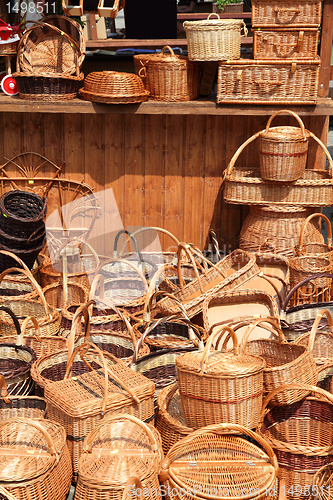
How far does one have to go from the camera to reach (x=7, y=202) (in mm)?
5594

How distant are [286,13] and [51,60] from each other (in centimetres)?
200

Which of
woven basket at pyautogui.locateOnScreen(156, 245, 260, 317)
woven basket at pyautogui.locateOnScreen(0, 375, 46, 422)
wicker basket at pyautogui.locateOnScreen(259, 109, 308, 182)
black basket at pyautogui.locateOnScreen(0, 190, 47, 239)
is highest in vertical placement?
wicker basket at pyautogui.locateOnScreen(259, 109, 308, 182)

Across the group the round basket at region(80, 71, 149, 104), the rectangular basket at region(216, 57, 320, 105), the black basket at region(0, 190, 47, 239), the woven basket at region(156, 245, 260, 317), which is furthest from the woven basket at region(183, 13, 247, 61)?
the black basket at region(0, 190, 47, 239)

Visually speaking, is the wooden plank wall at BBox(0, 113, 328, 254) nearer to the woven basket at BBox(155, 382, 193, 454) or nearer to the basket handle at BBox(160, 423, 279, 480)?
the woven basket at BBox(155, 382, 193, 454)

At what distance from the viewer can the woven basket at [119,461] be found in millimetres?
2883

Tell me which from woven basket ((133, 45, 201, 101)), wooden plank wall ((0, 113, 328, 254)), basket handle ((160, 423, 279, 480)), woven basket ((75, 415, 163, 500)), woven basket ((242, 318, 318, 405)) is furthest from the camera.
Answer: wooden plank wall ((0, 113, 328, 254))

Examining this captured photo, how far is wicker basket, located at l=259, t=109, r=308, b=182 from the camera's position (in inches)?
205

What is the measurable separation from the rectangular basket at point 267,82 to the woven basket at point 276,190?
1.01 ft

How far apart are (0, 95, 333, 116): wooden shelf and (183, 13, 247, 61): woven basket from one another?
1.27ft

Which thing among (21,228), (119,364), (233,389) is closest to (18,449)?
(119,364)

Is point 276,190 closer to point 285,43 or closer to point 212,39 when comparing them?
point 285,43

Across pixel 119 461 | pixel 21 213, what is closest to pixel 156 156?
pixel 21 213

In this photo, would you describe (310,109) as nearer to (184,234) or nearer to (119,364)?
(184,234)

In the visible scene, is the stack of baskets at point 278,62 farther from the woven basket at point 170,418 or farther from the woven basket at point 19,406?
the woven basket at point 19,406
